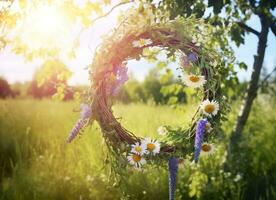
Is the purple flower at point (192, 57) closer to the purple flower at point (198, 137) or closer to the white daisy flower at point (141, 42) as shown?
the white daisy flower at point (141, 42)

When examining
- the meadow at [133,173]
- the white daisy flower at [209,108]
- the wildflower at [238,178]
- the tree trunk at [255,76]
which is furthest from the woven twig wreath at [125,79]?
the tree trunk at [255,76]

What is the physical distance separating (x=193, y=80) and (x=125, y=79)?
446 millimetres

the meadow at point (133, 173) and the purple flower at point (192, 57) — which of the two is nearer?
the purple flower at point (192, 57)

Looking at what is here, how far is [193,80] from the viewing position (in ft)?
10.1

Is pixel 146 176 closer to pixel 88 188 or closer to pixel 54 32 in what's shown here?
pixel 88 188

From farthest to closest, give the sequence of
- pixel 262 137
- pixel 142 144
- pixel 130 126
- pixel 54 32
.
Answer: pixel 262 137 → pixel 130 126 → pixel 54 32 → pixel 142 144

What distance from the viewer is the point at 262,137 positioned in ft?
22.6

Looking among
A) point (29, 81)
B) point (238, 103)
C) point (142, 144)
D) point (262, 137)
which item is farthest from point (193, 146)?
point (29, 81)

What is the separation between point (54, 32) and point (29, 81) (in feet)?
68.1

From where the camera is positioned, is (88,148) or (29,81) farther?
(29,81)

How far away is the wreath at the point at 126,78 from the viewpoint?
10.3 feet

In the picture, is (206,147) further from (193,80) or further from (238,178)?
(238,178)

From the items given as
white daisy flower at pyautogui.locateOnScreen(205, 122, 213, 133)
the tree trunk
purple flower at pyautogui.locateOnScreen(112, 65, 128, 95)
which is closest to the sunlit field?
the tree trunk

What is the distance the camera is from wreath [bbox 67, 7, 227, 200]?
3.12 m
